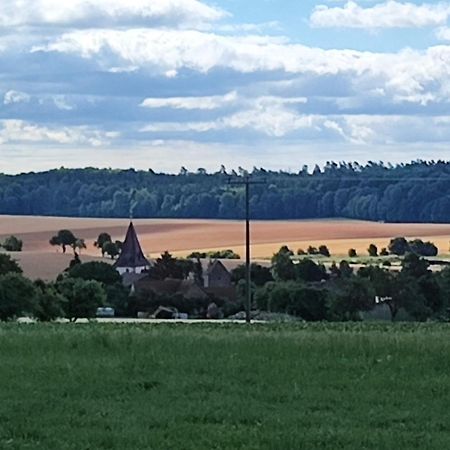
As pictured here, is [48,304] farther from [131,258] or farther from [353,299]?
[131,258]

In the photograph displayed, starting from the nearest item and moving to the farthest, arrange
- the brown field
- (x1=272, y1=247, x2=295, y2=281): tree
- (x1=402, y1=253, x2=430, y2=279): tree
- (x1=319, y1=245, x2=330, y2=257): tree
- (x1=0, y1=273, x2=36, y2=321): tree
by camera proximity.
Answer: (x1=0, y1=273, x2=36, y2=321): tree → (x1=402, y1=253, x2=430, y2=279): tree → (x1=272, y1=247, x2=295, y2=281): tree → (x1=319, y1=245, x2=330, y2=257): tree → the brown field

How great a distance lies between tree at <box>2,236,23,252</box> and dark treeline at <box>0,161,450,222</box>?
1341cm

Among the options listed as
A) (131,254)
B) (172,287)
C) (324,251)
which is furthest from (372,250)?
(172,287)

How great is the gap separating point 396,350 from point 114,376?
12.8 ft

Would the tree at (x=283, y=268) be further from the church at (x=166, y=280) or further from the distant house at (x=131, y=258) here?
the distant house at (x=131, y=258)

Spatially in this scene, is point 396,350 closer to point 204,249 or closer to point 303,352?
point 303,352

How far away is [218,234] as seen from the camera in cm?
7975

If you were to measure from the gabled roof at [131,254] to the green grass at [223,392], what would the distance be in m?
55.5

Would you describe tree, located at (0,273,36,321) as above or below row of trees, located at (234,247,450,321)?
above

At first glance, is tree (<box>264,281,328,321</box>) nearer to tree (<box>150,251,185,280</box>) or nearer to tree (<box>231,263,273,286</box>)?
tree (<box>231,263,273,286</box>)

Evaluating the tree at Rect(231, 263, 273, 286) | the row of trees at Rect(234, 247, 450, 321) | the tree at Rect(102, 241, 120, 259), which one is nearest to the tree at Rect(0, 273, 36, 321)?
the row of trees at Rect(234, 247, 450, 321)

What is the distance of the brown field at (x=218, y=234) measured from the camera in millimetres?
75688

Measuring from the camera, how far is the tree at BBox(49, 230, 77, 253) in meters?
78.5

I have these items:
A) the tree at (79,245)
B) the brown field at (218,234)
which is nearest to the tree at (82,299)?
the brown field at (218,234)
